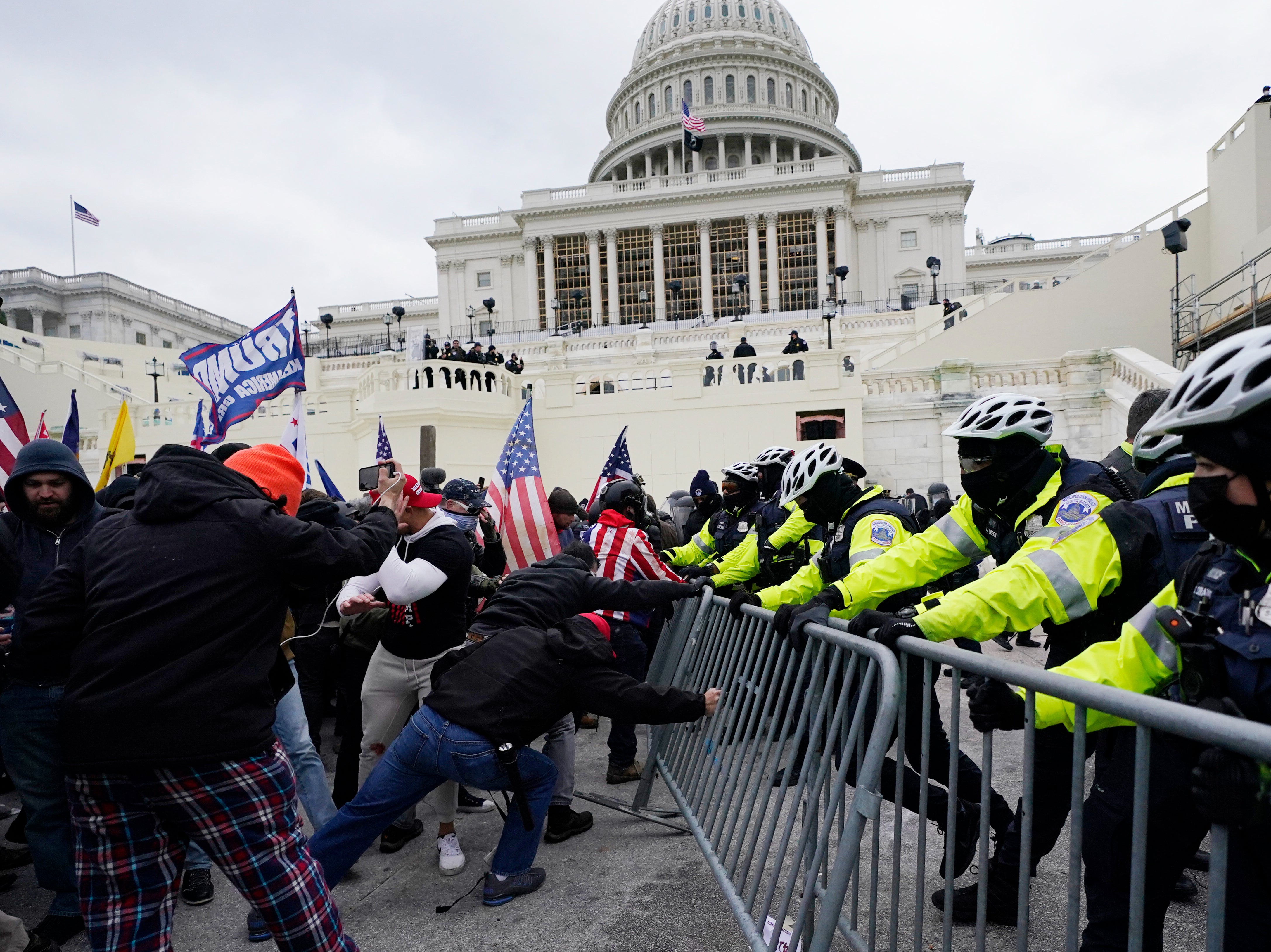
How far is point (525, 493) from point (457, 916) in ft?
12.3

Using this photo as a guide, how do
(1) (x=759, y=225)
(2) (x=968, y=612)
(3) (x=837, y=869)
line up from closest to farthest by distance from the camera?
(3) (x=837, y=869), (2) (x=968, y=612), (1) (x=759, y=225)

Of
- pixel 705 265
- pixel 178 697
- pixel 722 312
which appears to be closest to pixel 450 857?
pixel 178 697

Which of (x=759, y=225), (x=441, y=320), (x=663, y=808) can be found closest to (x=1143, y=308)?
(x=663, y=808)

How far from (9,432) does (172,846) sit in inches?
185

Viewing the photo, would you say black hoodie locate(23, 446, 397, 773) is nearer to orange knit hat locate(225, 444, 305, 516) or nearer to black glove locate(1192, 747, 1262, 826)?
orange knit hat locate(225, 444, 305, 516)

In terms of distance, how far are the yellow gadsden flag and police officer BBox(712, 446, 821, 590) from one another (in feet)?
16.9

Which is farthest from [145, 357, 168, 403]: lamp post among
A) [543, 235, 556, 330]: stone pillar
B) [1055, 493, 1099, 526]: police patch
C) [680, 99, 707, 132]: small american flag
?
[1055, 493, 1099, 526]: police patch

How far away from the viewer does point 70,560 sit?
2.55 metres

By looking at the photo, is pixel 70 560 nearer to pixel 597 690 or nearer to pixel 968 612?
pixel 597 690

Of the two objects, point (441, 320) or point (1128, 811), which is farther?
point (441, 320)

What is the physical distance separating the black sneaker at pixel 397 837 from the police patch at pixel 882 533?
9.16ft

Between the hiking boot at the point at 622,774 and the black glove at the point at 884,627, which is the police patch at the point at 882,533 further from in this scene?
the hiking boot at the point at 622,774

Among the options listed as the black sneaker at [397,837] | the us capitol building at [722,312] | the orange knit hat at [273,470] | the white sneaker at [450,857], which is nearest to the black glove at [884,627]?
the orange knit hat at [273,470]

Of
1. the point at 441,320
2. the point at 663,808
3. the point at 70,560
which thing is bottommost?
the point at 663,808
